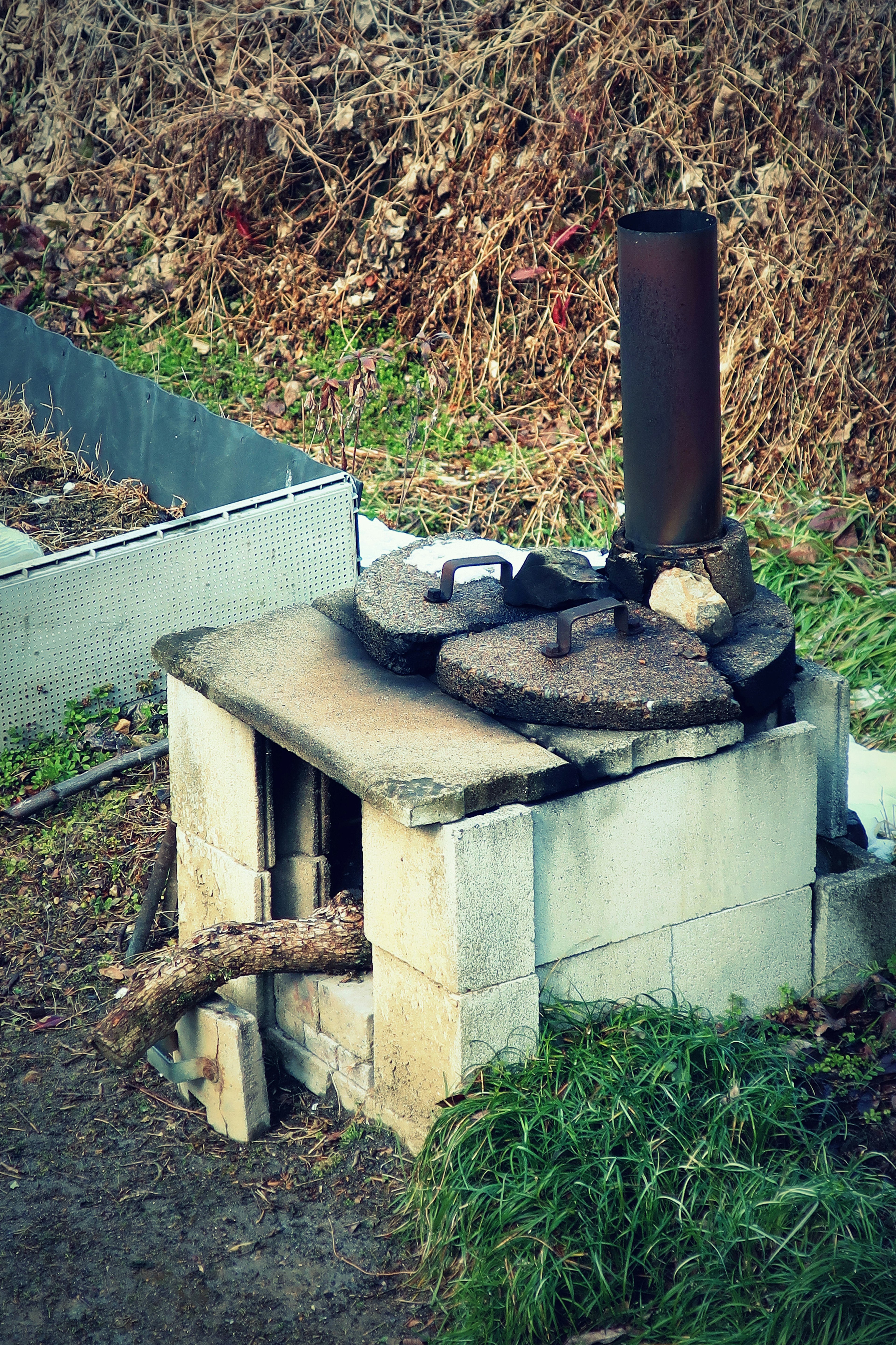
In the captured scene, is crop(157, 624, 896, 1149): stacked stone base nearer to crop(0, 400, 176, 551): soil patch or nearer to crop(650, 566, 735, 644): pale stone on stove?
crop(650, 566, 735, 644): pale stone on stove

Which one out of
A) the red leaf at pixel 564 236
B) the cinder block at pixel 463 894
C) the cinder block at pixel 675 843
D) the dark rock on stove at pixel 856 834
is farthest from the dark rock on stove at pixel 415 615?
the red leaf at pixel 564 236

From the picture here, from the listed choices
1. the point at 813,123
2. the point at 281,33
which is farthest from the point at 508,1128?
the point at 281,33

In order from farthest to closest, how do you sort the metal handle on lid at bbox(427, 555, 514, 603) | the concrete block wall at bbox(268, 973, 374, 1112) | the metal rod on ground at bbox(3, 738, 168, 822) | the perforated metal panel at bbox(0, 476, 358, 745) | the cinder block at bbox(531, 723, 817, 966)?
1. the perforated metal panel at bbox(0, 476, 358, 745)
2. the metal rod on ground at bbox(3, 738, 168, 822)
3. the metal handle on lid at bbox(427, 555, 514, 603)
4. the concrete block wall at bbox(268, 973, 374, 1112)
5. the cinder block at bbox(531, 723, 817, 966)

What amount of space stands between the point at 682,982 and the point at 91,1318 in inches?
75.1

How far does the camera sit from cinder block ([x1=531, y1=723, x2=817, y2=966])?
3.92 metres

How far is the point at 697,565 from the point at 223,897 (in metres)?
1.93

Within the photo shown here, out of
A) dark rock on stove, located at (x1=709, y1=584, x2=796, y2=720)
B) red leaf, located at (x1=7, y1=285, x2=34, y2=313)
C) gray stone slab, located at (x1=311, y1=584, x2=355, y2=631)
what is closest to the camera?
dark rock on stove, located at (x1=709, y1=584, x2=796, y2=720)

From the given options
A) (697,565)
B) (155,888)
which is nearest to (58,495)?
(155,888)

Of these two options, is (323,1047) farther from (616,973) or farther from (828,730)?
(828,730)

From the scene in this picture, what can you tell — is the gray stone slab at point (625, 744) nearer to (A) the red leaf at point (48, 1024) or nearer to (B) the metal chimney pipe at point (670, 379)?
(B) the metal chimney pipe at point (670, 379)

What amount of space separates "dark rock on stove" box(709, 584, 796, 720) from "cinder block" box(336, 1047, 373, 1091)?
62.5 inches

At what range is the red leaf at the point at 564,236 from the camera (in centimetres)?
897

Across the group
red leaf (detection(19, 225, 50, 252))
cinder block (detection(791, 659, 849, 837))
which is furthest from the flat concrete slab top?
red leaf (detection(19, 225, 50, 252))

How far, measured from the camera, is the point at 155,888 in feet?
17.0
